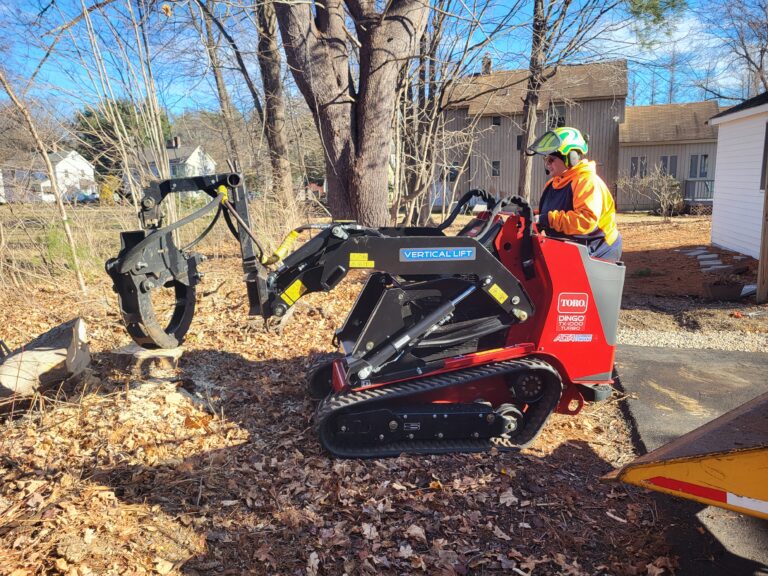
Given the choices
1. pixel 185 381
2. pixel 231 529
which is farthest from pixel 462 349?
pixel 185 381

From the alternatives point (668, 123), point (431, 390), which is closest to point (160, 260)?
point (431, 390)

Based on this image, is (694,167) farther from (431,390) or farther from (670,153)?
(431,390)

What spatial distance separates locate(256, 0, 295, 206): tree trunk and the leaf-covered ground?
6816 millimetres

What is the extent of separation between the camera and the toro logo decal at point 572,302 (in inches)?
167

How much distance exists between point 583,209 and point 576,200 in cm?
9

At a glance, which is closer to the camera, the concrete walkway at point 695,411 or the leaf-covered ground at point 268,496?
the leaf-covered ground at point 268,496

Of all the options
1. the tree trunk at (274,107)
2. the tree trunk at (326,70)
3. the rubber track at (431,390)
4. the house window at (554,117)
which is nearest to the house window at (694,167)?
the house window at (554,117)

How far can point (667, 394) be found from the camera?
208 inches

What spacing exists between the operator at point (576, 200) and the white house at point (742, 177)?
9.33 meters

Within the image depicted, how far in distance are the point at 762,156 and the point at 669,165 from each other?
67.0 feet

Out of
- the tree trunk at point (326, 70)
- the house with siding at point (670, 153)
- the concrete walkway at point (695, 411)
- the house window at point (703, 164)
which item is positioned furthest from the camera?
the house window at point (703, 164)

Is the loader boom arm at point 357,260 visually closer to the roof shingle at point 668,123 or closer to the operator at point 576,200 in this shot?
the operator at point 576,200

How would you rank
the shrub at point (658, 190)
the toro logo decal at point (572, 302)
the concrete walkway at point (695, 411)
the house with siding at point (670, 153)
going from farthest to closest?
the house with siding at point (670, 153)
the shrub at point (658, 190)
the toro logo decal at point (572, 302)
the concrete walkway at point (695, 411)

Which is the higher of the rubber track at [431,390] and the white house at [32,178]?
the white house at [32,178]
